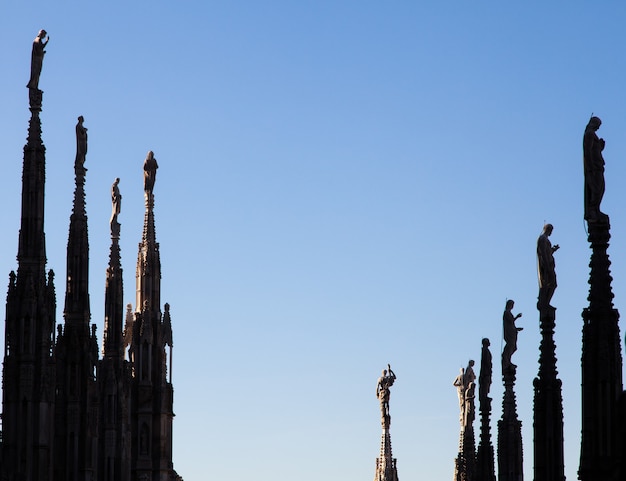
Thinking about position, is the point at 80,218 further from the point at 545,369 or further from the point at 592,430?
the point at 592,430

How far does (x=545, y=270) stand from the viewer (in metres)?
36.5

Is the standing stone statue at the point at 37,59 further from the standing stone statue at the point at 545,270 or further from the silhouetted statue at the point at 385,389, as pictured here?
the silhouetted statue at the point at 385,389

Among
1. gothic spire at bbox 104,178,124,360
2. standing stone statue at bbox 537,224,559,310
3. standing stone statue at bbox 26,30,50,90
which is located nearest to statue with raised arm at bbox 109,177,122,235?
gothic spire at bbox 104,178,124,360

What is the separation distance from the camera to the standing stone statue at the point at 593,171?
30984 millimetres

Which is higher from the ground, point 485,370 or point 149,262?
point 149,262

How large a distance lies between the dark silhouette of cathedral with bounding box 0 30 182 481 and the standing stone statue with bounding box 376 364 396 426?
30.3m

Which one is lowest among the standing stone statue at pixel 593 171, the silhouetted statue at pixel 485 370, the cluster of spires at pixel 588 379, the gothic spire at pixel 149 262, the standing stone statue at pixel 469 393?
the cluster of spires at pixel 588 379

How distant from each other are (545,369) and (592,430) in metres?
5.24

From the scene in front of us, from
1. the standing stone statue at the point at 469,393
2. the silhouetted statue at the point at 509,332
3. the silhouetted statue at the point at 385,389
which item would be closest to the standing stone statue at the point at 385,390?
the silhouetted statue at the point at 385,389

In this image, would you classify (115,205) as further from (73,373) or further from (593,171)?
(593,171)

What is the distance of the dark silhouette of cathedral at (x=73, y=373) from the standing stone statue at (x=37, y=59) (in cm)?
3

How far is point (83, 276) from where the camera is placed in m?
58.0

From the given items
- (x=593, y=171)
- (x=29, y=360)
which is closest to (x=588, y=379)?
(x=593, y=171)

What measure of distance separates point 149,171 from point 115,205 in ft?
27.9
